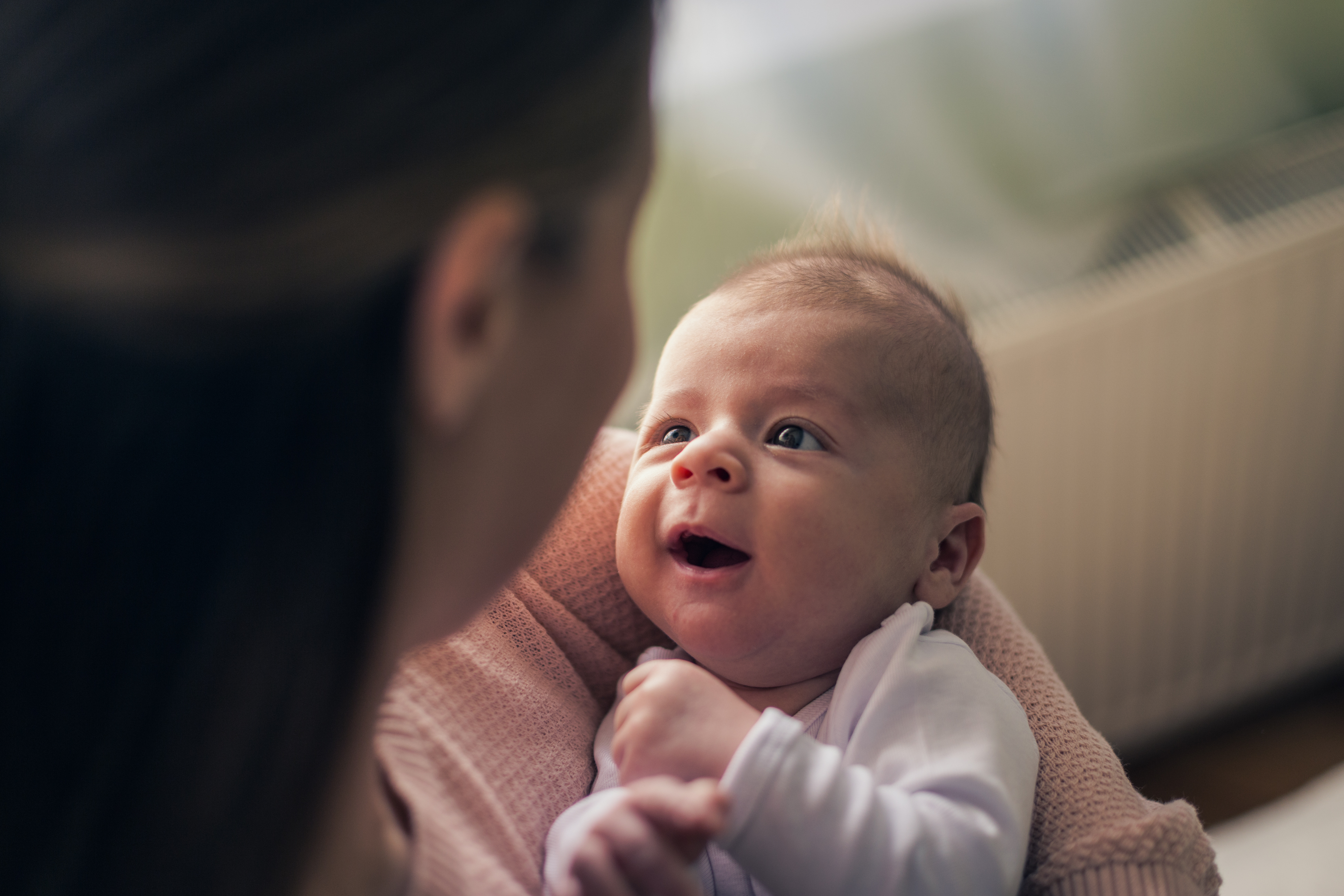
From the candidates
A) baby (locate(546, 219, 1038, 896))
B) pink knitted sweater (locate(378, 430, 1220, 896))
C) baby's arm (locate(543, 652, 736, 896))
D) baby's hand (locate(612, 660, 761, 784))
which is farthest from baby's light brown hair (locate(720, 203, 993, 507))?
baby's arm (locate(543, 652, 736, 896))

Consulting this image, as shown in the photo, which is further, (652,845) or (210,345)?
(652,845)

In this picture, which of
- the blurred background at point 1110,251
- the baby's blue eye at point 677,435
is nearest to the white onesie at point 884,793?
the baby's blue eye at point 677,435

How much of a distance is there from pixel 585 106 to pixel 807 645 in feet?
1.74

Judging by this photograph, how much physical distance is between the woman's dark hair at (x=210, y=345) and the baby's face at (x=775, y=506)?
41cm

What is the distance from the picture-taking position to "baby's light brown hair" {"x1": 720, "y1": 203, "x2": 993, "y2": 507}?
2.94ft

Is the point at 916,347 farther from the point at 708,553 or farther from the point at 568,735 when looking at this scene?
the point at 568,735

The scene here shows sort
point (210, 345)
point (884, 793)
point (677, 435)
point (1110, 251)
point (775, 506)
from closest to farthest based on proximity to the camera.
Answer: point (210, 345)
point (884, 793)
point (775, 506)
point (677, 435)
point (1110, 251)

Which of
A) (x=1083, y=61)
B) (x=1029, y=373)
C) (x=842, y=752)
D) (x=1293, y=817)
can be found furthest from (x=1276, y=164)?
(x=842, y=752)

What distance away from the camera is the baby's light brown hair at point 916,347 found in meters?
0.90

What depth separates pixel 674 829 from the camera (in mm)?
575

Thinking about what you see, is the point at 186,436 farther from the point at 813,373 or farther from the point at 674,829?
the point at 813,373

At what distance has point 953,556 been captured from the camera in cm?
94

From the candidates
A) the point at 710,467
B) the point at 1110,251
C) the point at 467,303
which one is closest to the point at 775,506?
the point at 710,467

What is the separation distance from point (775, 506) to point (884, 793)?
23 centimetres
